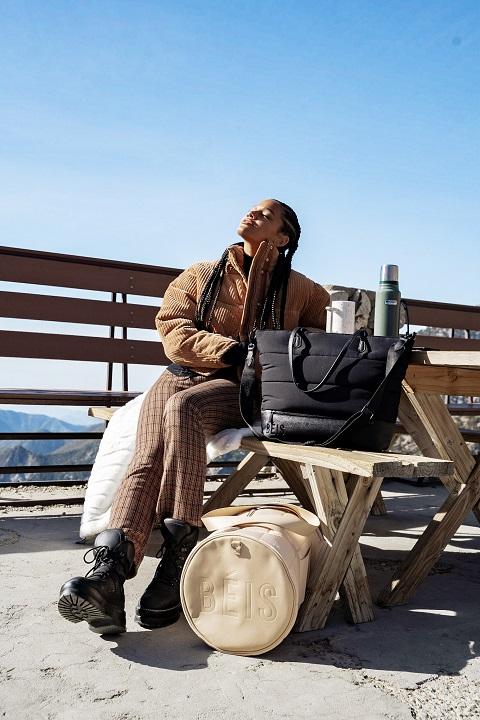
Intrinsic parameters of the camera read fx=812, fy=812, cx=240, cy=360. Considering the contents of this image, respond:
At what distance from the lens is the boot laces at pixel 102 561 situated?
2287 mm

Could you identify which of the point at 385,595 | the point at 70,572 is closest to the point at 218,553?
the point at 385,595

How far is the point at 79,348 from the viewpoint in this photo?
4945 millimetres

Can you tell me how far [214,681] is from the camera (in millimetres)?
1994

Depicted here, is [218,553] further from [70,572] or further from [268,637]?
[70,572]

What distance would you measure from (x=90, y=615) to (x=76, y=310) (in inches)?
→ 121

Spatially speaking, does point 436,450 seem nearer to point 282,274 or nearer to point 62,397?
point 282,274

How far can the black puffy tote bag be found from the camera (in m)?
2.50

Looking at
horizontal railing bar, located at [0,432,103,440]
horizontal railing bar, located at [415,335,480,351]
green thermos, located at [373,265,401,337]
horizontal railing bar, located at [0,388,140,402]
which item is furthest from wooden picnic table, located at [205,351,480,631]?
horizontal railing bar, located at [415,335,480,351]

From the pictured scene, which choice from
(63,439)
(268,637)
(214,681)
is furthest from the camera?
(63,439)

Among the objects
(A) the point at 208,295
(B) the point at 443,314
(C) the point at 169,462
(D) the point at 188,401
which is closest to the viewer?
(C) the point at 169,462

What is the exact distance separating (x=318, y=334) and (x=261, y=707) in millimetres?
1169

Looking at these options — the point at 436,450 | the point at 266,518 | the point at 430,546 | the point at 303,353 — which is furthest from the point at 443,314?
the point at 266,518

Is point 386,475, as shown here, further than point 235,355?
No

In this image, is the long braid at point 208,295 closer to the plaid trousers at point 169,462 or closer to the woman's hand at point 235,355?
the woman's hand at point 235,355
